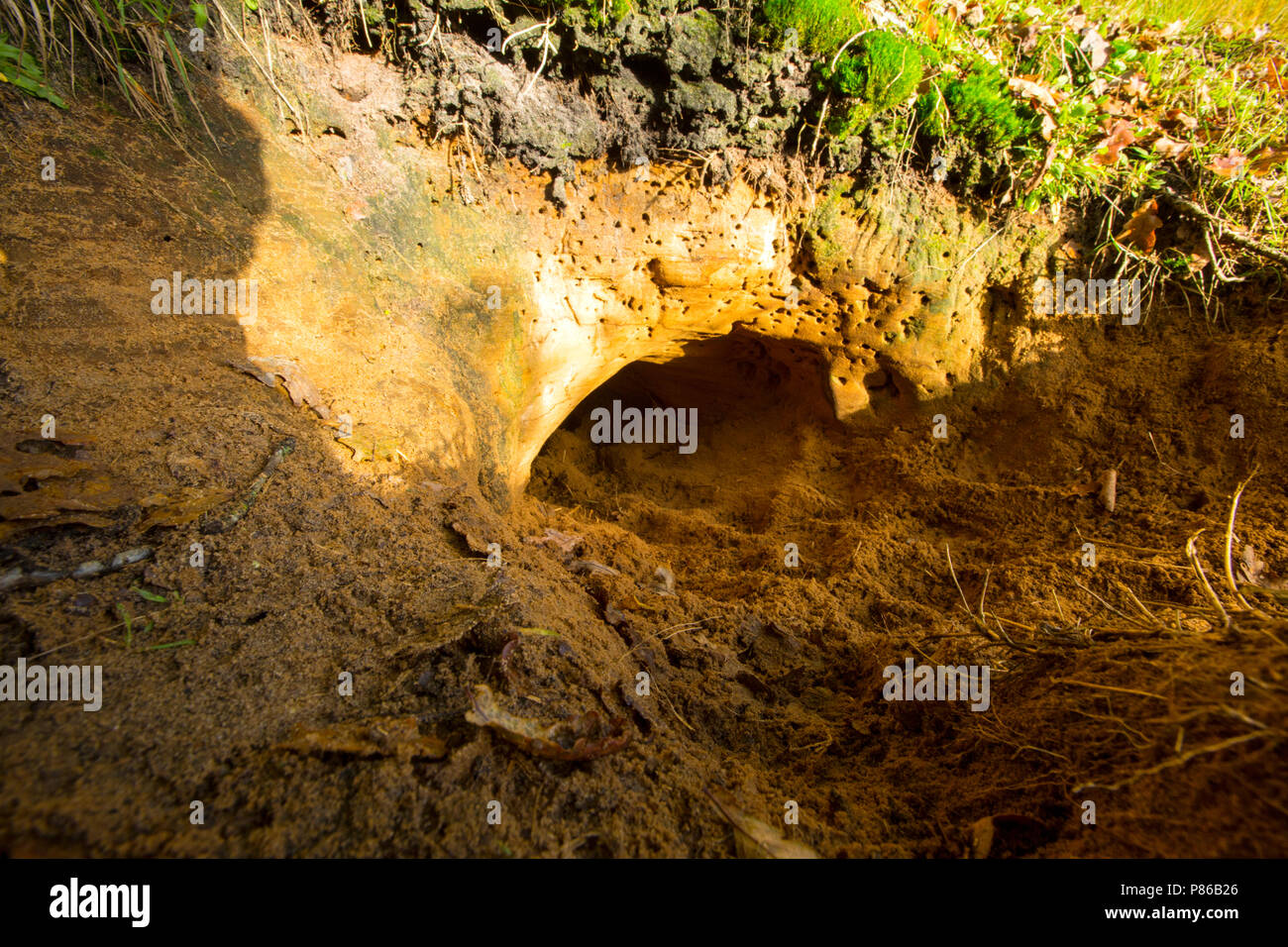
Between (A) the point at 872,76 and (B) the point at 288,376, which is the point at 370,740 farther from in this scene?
(A) the point at 872,76

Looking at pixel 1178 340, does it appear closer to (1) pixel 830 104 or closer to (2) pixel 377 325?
(1) pixel 830 104

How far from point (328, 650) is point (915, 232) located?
13.2 feet

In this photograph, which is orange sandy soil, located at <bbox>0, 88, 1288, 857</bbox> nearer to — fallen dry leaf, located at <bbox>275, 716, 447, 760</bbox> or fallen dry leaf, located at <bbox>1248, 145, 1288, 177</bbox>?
fallen dry leaf, located at <bbox>275, 716, 447, 760</bbox>

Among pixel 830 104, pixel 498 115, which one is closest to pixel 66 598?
pixel 498 115

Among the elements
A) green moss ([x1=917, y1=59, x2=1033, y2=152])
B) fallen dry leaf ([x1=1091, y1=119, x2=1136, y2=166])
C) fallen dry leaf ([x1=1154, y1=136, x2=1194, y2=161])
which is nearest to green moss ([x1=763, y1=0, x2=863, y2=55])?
green moss ([x1=917, y1=59, x2=1033, y2=152])

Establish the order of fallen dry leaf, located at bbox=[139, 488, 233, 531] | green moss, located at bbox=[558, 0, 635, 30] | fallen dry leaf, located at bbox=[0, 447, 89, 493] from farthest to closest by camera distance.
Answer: green moss, located at bbox=[558, 0, 635, 30] < fallen dry leaf, located at bbox=[139, 488, 233, 531] < fallen dry leaf, located at bbox=[0, 447, 89, 493]

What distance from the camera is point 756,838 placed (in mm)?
1301

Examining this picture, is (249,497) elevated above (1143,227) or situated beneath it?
situated beneath

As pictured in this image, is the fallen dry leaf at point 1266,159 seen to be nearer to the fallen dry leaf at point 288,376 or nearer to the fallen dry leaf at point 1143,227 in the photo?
the fallen dry leaf at point 1143,227

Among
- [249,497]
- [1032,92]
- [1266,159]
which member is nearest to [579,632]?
[249,497]

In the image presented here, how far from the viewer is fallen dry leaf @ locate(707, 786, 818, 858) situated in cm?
127

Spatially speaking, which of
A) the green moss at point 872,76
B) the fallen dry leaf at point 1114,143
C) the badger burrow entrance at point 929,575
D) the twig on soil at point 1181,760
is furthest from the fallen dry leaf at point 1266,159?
the twig on soil at point 1181,760

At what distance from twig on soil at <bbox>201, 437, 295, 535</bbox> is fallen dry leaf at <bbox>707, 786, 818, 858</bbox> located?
1.69m

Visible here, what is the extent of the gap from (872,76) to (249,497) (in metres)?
3.81
